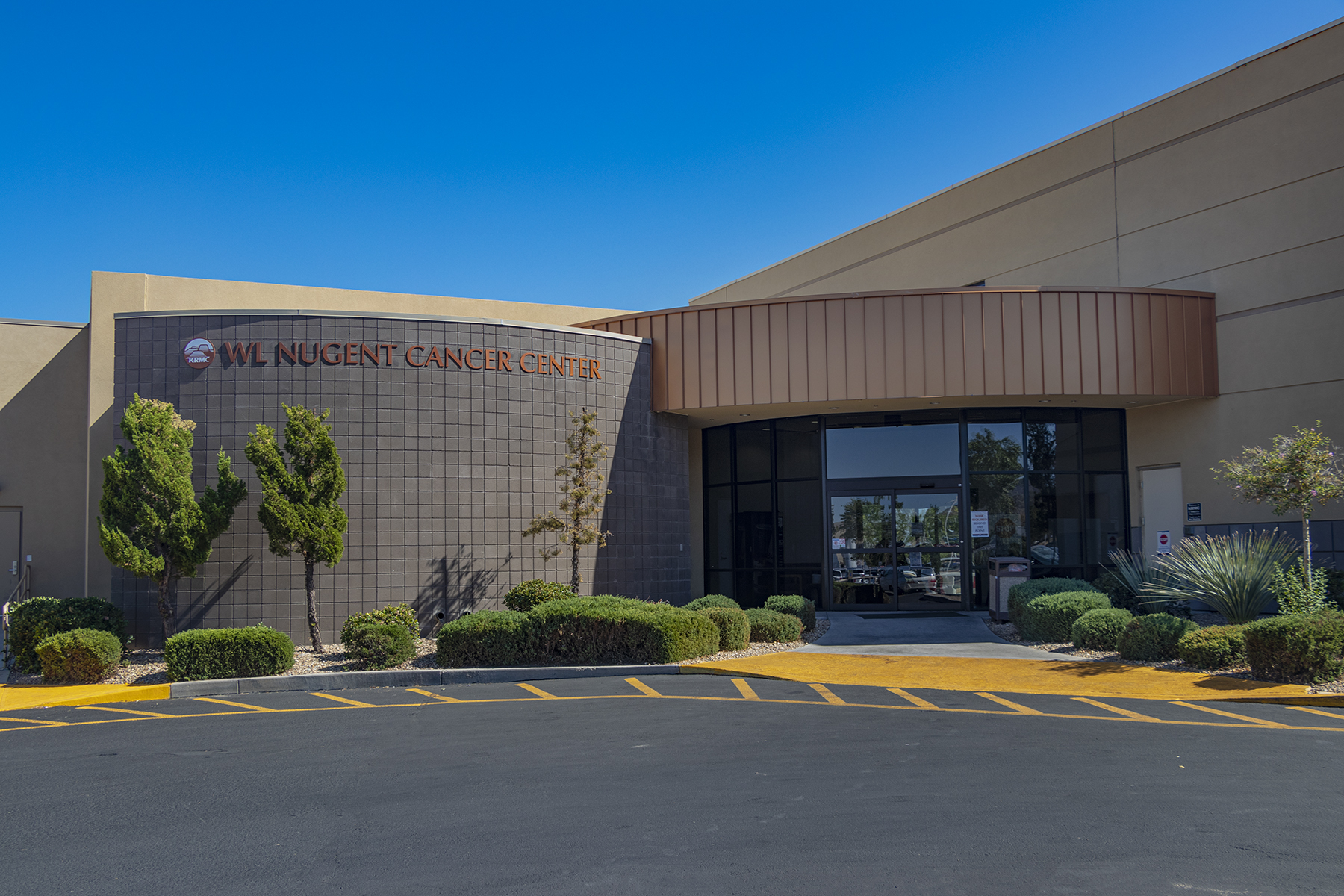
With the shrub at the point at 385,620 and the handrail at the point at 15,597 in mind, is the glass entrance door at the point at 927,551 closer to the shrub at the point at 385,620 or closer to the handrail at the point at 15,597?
the shrub at the point at 385,620

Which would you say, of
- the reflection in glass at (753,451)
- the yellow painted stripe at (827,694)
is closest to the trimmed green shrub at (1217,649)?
the yellow painted stripe at (827,694)

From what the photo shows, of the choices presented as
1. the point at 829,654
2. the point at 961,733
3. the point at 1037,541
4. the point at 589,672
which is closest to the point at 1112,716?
the point at 961,733

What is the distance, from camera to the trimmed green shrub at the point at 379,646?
13.1 metres

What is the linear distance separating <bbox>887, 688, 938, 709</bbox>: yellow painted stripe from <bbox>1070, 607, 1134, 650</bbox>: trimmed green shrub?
3584mm

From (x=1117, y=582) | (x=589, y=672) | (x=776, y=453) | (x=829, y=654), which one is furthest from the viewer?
(x=776, y=453)

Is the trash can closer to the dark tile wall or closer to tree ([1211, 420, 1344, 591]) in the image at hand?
tree ([1211, 420, 1344, 591])

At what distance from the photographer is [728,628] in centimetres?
1420

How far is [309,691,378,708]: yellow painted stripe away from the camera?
1114 centimetres

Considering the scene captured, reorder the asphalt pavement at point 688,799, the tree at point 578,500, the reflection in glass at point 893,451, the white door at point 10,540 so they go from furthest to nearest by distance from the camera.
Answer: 1. the reflection in glass at point 893,451
2. the white door at point 10,540
3. the tree at point 578,500
4. the asphalt pavement at point 688,799

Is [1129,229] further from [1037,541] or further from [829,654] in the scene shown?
[829,654]

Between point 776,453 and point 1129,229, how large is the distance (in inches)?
332

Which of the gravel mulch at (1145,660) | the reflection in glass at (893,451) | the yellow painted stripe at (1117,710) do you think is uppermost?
the reflection in glass at (893,451)

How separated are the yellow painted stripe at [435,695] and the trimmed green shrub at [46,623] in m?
4.51

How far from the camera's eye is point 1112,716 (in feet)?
31.4
